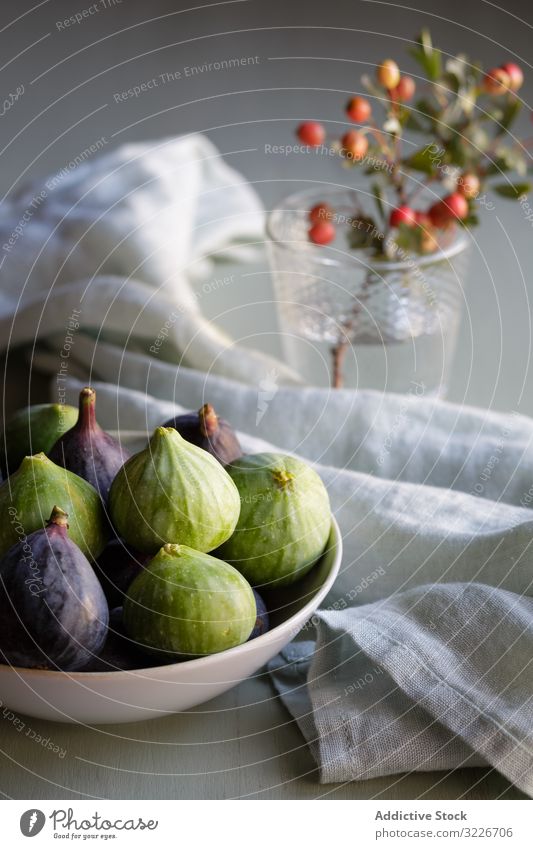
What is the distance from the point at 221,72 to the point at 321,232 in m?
0.38

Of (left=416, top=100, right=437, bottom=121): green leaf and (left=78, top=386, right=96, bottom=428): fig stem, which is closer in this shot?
(left=78, top=386, right=96, bottom=428): fig stem

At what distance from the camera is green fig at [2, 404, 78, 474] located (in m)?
0.46

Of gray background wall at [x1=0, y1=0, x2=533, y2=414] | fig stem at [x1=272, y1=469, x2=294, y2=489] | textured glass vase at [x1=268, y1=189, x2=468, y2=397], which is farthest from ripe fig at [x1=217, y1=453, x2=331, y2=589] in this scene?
gray background wall at [x1=0, y1=0, x2=533, y2=414]

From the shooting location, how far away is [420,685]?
15.5 inches

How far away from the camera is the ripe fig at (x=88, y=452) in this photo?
1.37 ft

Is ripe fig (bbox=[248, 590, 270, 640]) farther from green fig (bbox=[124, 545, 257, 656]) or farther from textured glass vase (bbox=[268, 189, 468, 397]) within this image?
textured glass vase (bbox=[268, 189, 468, 397])

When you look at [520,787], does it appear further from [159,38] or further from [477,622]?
[159,38]

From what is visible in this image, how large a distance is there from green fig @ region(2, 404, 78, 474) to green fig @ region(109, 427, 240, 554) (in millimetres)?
75

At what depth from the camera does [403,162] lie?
666 millimetres

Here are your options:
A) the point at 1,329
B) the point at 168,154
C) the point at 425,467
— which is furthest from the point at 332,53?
the point at 425,467

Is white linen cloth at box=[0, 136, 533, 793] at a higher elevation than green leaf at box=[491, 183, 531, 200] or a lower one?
lower

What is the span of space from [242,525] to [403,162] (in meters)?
0.35
